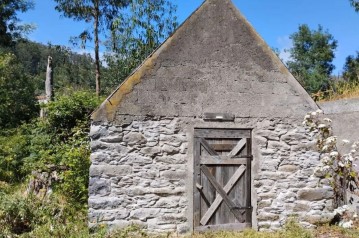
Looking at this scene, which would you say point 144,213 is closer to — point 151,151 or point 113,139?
point 151,151

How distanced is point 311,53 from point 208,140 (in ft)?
71.4

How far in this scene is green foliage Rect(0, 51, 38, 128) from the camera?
15016mm

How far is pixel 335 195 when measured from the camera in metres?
7.24

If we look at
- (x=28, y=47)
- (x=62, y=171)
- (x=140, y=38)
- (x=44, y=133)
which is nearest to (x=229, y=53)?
(x=62, y=171)

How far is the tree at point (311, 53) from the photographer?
81.6ft

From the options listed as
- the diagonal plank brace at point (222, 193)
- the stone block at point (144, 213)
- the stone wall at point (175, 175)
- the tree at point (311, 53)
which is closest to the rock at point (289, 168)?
the stone wall at point (175, 175)

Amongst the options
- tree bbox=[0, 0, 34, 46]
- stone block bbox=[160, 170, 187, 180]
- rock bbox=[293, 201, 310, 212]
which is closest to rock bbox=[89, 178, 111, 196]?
stone block bbox=[160, 170, 187, 180]

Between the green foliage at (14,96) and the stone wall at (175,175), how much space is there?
10.2m

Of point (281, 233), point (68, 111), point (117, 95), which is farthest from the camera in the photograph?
point (68, 111)

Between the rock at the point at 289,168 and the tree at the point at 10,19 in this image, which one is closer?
the rock at the point at 289,168

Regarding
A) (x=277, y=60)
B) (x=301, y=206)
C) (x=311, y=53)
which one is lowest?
(x=301, y=206)

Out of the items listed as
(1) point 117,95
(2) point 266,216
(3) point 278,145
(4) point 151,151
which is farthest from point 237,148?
(1) point 117,95

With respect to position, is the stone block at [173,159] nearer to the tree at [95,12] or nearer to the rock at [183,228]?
the rock at [183,228]

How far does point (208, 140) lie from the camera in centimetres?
672
